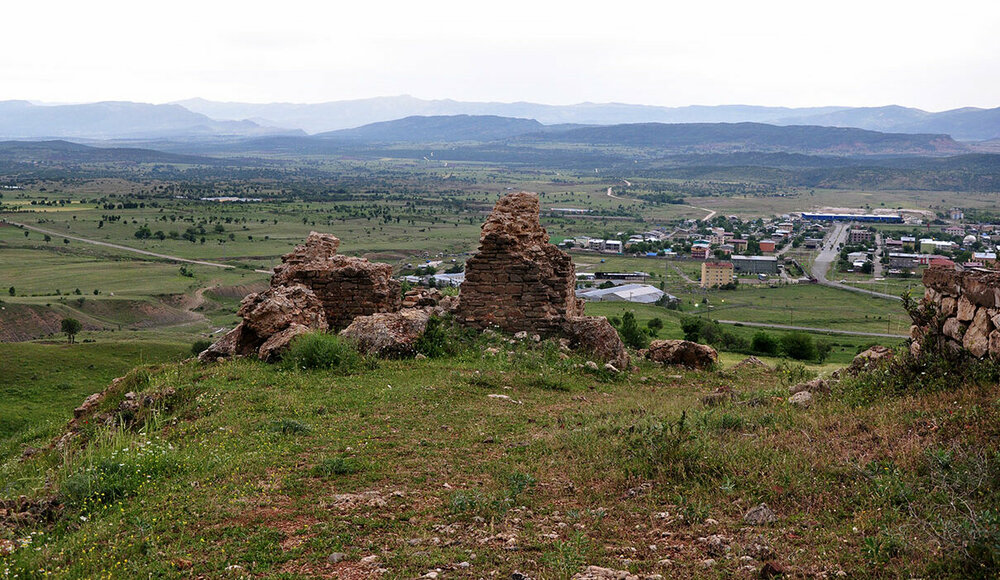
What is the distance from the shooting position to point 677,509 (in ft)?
23.1

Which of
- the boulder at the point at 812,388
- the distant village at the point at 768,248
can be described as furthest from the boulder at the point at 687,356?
the distant village at the point at 768,248

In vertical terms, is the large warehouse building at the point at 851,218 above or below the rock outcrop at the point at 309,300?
below

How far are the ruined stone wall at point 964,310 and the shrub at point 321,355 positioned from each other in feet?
30.9

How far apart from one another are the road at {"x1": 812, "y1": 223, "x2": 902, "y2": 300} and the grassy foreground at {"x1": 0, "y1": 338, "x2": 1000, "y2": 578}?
240 ft

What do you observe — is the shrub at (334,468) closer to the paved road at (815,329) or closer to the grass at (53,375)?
the grass at (53,375)

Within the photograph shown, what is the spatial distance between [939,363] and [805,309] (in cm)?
6403

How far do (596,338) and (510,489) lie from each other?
8.92 meters

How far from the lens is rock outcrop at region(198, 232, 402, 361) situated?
1520 centimetres

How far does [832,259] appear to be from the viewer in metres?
104

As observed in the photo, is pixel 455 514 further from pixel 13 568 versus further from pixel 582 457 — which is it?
pixel 13 568

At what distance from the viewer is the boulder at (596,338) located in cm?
1608

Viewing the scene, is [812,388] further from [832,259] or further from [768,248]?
[768,248]

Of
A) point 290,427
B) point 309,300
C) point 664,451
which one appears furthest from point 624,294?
point 664,451

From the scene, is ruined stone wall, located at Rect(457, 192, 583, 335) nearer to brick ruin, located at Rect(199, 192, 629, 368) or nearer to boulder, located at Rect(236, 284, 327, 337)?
brick ruin, located at Rect(199, 192, 629, 368)
